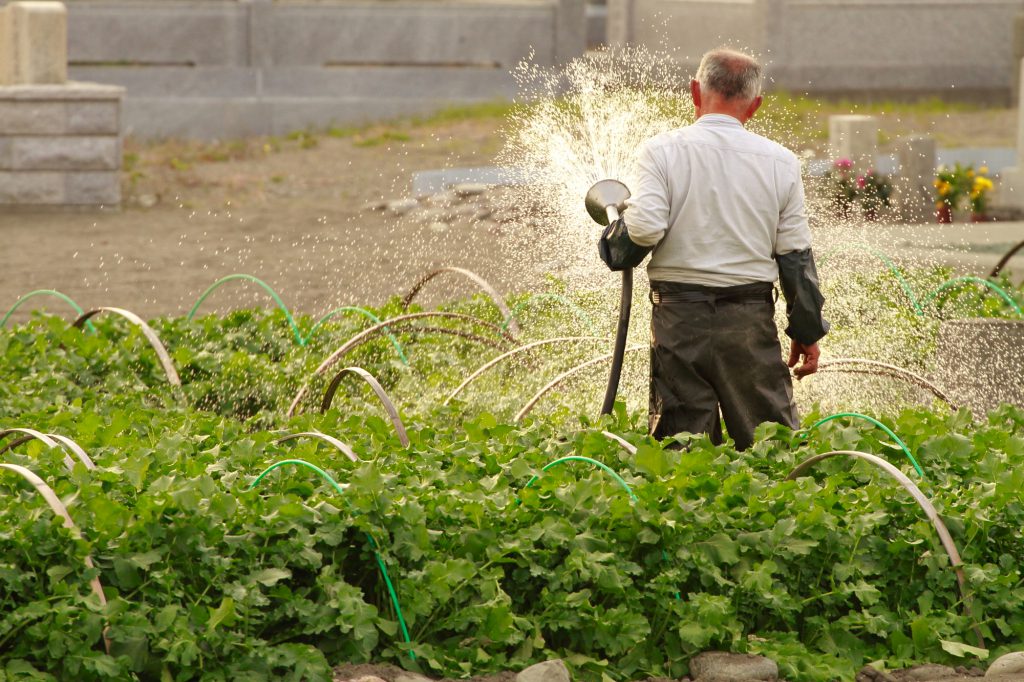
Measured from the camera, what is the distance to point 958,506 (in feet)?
14.6

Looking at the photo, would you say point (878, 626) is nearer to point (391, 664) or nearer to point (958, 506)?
point (958, 506)

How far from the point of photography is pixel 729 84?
16.8ft

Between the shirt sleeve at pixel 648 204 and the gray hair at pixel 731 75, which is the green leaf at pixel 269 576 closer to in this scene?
the shirt sleeve at pixel 648 204

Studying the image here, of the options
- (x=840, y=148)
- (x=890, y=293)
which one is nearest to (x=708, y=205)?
(x=890, y=293)

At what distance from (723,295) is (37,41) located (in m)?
11.3

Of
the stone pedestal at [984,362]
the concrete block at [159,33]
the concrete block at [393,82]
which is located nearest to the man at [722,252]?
the stone pedestal at [984,362]

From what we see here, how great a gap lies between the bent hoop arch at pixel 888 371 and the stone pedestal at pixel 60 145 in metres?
10.1

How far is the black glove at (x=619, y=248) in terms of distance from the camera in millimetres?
5086

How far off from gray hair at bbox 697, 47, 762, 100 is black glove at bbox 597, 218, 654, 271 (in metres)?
0.56

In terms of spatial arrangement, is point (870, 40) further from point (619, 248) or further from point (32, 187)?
point (619, 248)

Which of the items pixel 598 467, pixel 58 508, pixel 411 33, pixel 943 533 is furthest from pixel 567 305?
pixel 411 33

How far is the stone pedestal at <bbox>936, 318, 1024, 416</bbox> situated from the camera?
6.57m

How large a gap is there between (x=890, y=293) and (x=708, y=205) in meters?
3.30

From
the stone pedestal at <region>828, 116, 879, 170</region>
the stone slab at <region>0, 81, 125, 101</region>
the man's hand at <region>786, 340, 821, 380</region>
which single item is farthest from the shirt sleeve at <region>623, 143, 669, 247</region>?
the stone slab at <region>0, 81, 125, 101</region>
